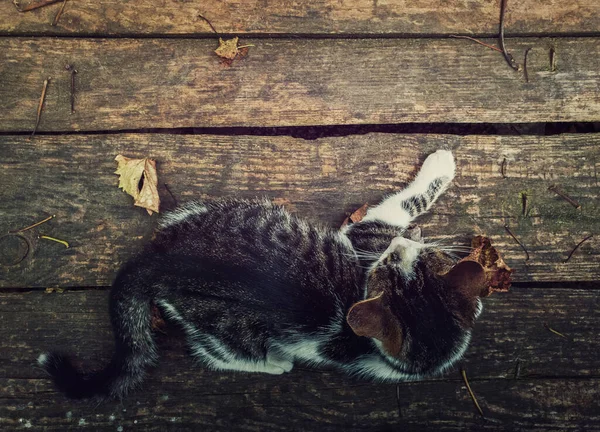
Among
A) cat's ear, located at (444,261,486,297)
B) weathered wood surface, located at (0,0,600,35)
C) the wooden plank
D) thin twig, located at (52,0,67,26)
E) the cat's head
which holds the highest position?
weathered wood surface, located at (0,0,600,35)

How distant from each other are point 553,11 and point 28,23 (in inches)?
109

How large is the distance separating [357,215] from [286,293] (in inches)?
23.4

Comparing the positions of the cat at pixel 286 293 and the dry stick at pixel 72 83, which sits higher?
the dry stick at pixel 72 83

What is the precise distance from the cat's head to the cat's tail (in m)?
1.09

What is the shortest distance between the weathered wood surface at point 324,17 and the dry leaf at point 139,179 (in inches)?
27.4

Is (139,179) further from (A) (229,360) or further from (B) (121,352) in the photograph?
(A) (229,360)

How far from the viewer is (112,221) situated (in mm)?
2516

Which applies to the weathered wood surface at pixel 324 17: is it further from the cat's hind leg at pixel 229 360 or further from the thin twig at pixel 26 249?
the cat's hind leg at pixel 229 360

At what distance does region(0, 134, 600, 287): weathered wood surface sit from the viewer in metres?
2.50

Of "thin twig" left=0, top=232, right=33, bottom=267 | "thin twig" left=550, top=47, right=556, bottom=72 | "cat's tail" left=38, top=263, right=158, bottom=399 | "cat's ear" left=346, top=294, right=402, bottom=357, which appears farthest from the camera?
"thin twig" left=550, top=47, right=556, bottom=72

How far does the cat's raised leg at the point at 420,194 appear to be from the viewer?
2.48 m

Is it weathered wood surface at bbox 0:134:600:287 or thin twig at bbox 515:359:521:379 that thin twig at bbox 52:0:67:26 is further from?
thin twig at bbox 515:359:521:379

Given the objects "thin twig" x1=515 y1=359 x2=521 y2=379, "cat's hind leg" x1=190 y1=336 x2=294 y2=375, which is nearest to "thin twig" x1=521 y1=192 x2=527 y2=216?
"thin twig" x1=515 y1=359 x2=521 y2=379

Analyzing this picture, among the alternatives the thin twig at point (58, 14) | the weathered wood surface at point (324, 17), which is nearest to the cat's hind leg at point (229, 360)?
the weathered wood surface at point (324, 17)
